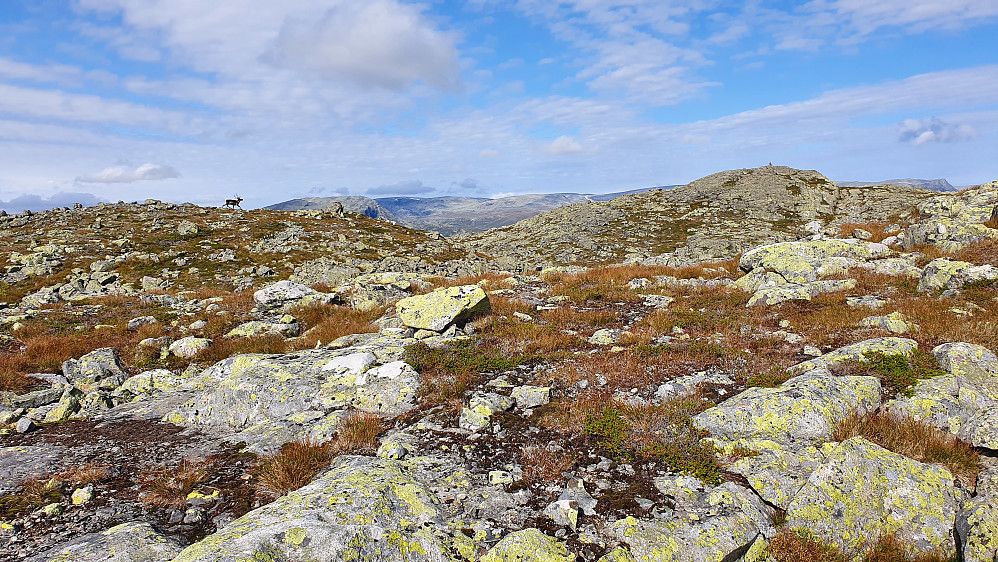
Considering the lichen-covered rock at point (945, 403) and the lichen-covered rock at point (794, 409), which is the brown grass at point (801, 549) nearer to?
the lichen-covered rock at point (794, 409)

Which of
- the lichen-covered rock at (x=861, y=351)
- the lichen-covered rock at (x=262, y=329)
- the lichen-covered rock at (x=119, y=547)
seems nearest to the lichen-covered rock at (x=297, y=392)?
the lichen-covered rock at (x=119, y=547)

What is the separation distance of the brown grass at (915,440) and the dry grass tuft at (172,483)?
34.0ft

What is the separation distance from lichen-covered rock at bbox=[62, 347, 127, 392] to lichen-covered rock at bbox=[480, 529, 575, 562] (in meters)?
12.6

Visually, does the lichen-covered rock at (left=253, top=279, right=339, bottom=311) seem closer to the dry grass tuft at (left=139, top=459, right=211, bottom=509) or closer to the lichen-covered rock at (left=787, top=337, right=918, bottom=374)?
the dry grass tuft at (left=139, top=459, right=211, bottom=509)

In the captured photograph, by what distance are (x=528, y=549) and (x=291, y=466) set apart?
411 centimetres

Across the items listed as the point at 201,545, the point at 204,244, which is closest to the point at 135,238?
the point at 204,244

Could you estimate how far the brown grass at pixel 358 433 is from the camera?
25.6 feet

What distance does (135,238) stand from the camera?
61.2 metres

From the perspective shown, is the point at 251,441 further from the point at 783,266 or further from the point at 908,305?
the point at 783,266

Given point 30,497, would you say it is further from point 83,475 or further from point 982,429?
point 982,429

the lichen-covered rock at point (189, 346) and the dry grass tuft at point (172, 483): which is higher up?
the lichen-covered rock at point (189, 346)

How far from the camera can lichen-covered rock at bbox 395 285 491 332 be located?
14391mm

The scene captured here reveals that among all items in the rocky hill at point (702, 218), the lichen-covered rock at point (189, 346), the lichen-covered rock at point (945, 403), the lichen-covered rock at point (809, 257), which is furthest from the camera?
the rocky hill at point (702, 218)

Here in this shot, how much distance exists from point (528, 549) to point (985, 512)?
5.62 m
